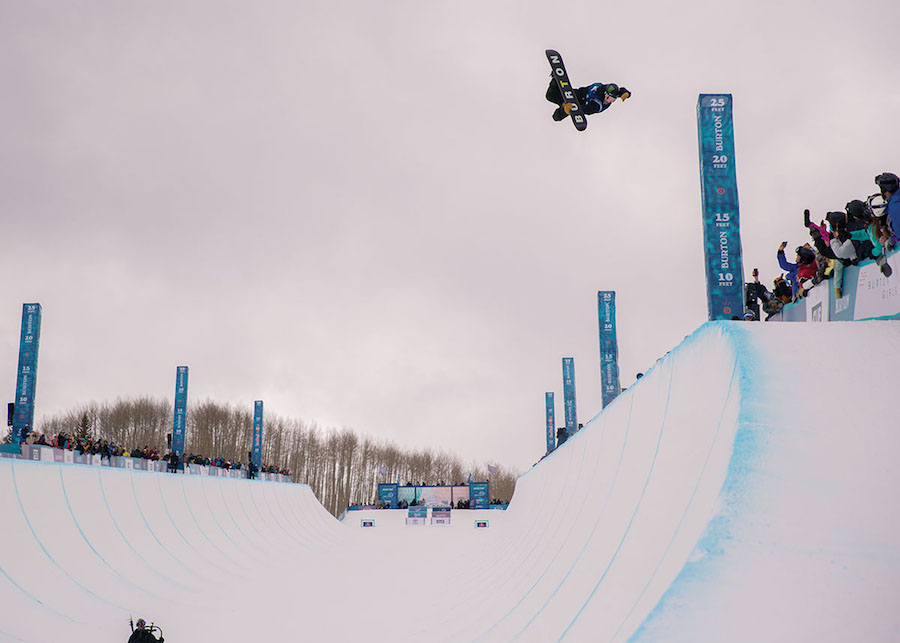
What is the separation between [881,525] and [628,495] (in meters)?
1.84

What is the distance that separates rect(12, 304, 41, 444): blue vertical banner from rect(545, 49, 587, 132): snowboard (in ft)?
62.6

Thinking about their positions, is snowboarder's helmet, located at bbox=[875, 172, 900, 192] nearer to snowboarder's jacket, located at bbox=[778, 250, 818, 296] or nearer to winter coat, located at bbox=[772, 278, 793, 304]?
snowboarder's jacket, located at bbox=[778, 250, 818, 296]

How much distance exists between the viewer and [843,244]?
723cm

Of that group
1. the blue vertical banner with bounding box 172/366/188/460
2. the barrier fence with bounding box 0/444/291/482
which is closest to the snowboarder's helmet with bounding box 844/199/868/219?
the barrier fence with bounding box 0/444/291/482

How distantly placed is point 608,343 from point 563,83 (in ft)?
40.6

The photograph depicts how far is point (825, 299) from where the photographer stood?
8.20 metres

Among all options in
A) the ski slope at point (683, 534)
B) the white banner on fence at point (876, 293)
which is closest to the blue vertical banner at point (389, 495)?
the ski slope at point (683, 534)

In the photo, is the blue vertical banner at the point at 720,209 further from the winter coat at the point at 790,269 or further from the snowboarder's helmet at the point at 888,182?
the snowboarder's helmet at the point at 888,182

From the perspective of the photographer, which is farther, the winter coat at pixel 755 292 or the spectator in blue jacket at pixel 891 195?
the winter coat at pixel 755 292

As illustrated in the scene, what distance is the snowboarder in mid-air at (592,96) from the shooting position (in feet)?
36.2

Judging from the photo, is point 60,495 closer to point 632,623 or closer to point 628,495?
point 628,495

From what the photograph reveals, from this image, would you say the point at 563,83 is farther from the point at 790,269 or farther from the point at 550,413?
the point at 550,413

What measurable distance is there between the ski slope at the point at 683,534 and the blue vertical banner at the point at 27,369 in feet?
41.0

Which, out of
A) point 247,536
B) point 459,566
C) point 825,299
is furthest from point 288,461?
point 825,299
